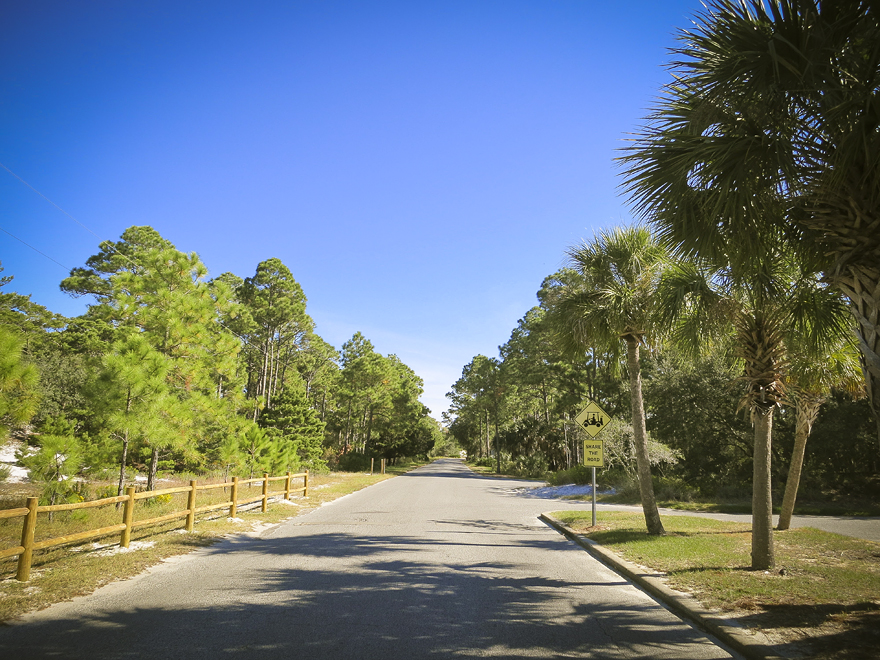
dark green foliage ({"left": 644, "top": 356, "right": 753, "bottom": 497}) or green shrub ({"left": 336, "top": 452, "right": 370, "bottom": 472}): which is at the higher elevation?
dark green foliage ({"left": 644, "top": 356, "right": 753, "bottom": 497})

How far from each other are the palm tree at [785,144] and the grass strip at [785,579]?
6.88 feet

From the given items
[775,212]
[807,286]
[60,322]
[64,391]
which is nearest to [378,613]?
[775,212]

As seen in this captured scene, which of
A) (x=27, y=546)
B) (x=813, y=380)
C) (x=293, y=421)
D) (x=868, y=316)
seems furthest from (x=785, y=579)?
(x=293, y=421)

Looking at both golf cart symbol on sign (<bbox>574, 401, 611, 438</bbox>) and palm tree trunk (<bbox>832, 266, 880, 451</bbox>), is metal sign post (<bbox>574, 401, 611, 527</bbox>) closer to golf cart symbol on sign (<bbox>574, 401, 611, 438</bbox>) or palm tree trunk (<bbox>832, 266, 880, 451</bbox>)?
golf cart symbol on sign (<bbox>574, 401, 611, 438</bbox>)

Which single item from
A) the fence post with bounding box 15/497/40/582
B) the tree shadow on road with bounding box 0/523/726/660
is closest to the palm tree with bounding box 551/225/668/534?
the tree shadow on road with bounding box 0/523/726/660

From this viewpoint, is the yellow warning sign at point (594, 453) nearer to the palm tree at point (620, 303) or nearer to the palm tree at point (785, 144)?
the palm tree at point (620, 303)

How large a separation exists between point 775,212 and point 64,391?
3174 centimetres

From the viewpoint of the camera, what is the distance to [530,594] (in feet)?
20.6

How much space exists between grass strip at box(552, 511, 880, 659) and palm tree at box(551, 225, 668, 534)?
1401mm

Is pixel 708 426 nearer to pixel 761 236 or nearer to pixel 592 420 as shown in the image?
pixel 592 420

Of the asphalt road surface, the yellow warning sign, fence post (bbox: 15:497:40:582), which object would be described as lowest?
the asphalt road surface

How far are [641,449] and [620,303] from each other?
3.16 m

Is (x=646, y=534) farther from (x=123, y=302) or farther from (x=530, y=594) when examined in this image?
(x=123, y=302)

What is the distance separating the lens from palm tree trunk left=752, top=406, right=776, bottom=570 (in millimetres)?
7039
